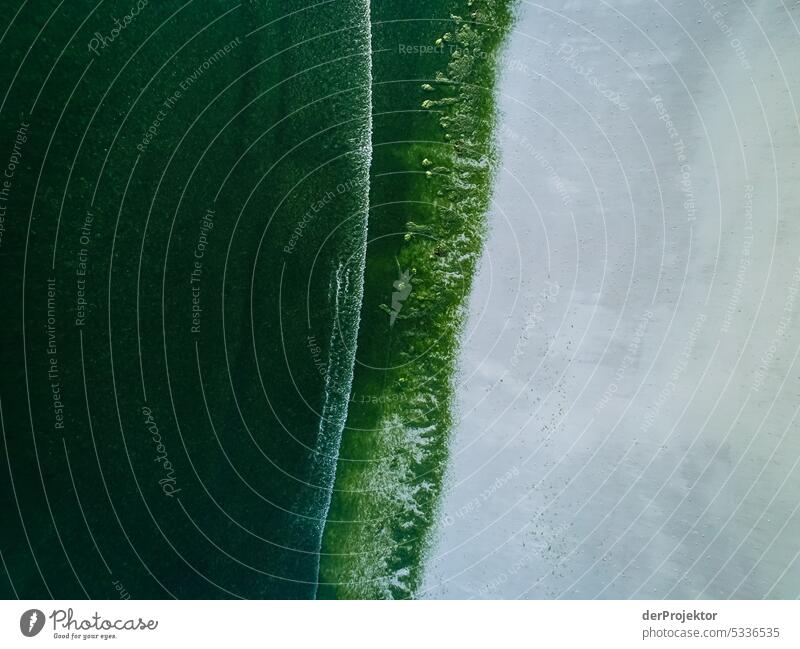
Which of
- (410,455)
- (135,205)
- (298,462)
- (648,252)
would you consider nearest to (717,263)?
(648,252)

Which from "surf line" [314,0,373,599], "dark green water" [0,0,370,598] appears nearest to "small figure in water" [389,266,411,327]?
"surf line" [314,0,373,599]

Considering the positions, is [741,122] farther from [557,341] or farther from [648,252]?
[557,341]

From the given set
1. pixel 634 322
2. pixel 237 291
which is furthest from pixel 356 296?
pixel 634 322

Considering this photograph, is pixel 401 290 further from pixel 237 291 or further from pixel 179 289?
pixel 179 289

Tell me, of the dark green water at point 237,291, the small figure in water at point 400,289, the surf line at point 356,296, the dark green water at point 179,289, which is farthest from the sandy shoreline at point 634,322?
the dark green water at point 179,289

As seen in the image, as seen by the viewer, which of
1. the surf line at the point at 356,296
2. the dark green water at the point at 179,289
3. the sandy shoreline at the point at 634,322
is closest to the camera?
the dark green water at the point at 179,289

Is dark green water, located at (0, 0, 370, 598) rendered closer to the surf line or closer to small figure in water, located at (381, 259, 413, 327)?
the surf line

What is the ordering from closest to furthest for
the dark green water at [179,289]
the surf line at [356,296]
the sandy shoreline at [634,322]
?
the dark green water at [179,289] < the sandy shoreline at [634,322] < the surf line at [356,296]

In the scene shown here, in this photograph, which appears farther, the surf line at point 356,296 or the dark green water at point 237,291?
the surf line at point 356,296

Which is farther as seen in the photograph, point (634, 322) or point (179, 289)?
point (634, 322)

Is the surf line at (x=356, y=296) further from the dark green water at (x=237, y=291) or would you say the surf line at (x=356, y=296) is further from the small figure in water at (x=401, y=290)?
the small figure in water at (x=401, y=290)
